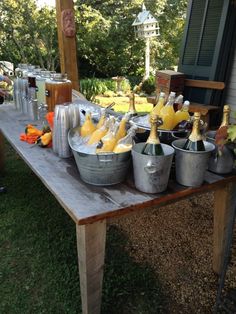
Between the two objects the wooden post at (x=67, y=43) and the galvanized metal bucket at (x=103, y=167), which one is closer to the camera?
the galvanized metal bucket at (x=103, y=167)

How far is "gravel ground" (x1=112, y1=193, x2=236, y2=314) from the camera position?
157 cm

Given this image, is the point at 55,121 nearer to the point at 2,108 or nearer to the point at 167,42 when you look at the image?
the point at 2,108

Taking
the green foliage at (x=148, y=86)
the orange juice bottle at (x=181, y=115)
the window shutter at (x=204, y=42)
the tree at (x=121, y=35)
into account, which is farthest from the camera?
the tree at (x=121, y=35)

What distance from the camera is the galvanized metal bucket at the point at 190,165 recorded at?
107 centimetres

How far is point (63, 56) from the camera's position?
3.56 metres

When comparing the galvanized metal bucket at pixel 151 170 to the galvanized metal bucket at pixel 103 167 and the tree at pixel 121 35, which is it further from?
the tree at pixel 121 35

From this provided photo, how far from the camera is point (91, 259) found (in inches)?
44.3

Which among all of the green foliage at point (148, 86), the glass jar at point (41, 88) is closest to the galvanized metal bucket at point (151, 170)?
the glass jar at point (41, 88)

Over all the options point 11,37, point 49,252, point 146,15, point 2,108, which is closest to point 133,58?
point 146,15

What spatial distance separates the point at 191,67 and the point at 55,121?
3162 millimetres

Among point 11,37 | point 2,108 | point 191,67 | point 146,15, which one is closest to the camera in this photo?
point 2,108

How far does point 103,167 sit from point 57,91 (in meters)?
0.95

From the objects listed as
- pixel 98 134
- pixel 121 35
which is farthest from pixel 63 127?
pixel 121 35

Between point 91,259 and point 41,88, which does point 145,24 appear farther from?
point 91,259
